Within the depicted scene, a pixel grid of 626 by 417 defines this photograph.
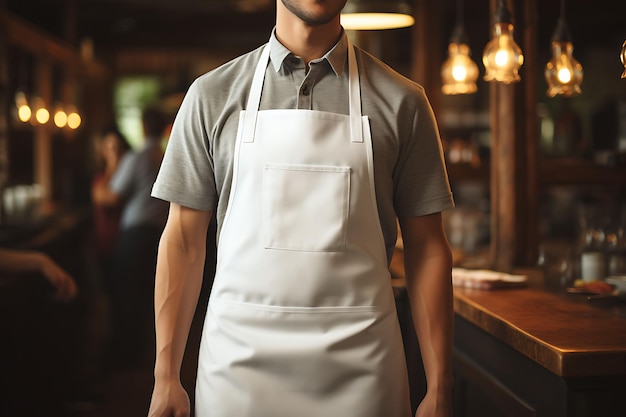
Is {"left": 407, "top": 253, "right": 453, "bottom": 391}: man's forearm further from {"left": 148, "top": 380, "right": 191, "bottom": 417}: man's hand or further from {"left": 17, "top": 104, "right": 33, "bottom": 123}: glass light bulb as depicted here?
{"left": 17, "top": 104, "right": 33, "bottom": 123}: glass light bulb

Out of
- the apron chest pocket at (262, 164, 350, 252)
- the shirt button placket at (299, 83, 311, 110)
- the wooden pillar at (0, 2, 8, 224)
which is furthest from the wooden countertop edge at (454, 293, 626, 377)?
the wooden pillar at (0, 2, 8, 224)

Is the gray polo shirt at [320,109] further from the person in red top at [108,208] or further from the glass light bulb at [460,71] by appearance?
the person in red top at [108,208]

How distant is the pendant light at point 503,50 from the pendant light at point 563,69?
16cm

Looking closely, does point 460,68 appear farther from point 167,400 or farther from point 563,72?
point 167,400

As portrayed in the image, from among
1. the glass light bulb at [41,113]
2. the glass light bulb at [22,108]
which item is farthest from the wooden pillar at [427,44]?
the glass light bulb at [41,113]

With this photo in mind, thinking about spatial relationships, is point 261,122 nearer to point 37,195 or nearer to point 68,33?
point 37,195

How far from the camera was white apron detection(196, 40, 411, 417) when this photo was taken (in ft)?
6.01

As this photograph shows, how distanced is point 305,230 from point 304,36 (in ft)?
1.49

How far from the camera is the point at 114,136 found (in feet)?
22.8

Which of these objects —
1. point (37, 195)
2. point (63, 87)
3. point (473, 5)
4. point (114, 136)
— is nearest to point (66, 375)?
point (114, 136)

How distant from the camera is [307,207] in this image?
1837mm

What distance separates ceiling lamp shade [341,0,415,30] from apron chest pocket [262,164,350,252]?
1910 millimetres

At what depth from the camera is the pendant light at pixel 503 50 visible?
3043 millimetres

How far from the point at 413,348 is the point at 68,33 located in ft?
26.1
